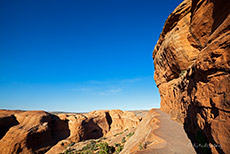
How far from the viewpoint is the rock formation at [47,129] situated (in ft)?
71.5

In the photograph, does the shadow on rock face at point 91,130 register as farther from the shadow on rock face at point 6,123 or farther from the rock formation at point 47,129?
the shadow on rock face at point 6,123

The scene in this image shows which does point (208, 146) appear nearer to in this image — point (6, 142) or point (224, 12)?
point (224, 12)

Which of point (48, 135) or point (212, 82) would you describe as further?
point (48, 135)

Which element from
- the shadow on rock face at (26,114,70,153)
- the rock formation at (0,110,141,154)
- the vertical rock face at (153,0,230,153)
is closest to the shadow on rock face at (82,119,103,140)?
the rock formation at (0,110,141,154)

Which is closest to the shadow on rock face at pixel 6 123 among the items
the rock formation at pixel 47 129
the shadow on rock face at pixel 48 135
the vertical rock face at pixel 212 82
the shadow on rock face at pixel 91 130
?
the rock formation at pixel 47 129

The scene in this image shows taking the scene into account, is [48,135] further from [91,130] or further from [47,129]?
[91,130]

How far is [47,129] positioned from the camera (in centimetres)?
2630

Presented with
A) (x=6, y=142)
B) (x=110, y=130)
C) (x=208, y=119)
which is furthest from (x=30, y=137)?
(x=208, y=119)

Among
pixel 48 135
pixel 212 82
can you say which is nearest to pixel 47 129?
pixel 48 135

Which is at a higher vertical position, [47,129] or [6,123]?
[6,123]

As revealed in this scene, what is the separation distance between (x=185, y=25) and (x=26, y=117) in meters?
38.7

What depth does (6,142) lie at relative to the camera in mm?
21406

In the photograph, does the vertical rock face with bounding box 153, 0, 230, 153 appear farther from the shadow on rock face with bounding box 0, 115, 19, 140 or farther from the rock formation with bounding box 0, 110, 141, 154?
the shadow on rock face with bounding box 0, 115, 19, 140

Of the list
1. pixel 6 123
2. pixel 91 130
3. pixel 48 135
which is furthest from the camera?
pixel 91 130
